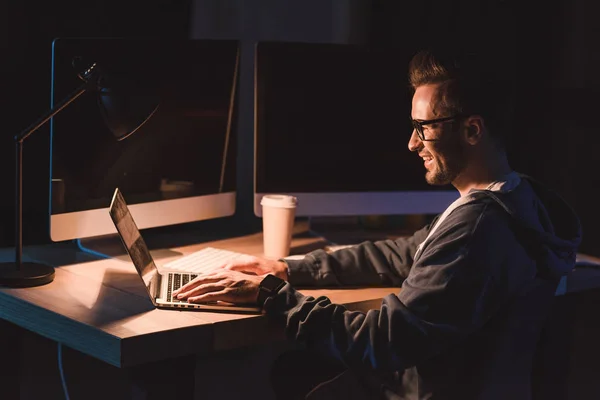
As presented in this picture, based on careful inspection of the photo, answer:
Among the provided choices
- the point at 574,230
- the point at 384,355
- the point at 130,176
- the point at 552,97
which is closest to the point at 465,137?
the point at 574,230

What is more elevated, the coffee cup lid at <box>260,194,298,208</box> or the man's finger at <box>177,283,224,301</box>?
the coffee cup lid at <box>260,194,298,208</box>

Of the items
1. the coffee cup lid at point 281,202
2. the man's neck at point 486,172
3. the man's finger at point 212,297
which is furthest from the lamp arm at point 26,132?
the man's neck at point 486,172

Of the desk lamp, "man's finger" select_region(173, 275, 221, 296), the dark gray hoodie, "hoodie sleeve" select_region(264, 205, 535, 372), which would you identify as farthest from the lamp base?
"hoodie sleeve" select_region(264, 205, 535, 372)

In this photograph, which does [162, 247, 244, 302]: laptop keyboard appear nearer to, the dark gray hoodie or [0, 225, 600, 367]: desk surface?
[0, 225, 600, 367]: desk surface

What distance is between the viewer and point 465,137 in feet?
5.44

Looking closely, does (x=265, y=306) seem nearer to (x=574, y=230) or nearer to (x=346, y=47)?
(x=574, y=230)

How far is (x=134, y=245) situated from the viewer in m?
1.79

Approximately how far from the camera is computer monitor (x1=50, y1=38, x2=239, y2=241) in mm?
1884

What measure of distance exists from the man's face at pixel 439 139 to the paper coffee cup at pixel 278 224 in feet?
1.63

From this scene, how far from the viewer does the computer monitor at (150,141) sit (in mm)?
1884

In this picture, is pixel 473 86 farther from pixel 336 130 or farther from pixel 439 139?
pixel 336 130

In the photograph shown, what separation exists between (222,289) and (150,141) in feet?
1.88

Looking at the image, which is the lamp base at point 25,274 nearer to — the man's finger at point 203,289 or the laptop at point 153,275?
the laptop at point 153,275

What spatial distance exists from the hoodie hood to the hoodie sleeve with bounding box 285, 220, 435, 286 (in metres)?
0.38
